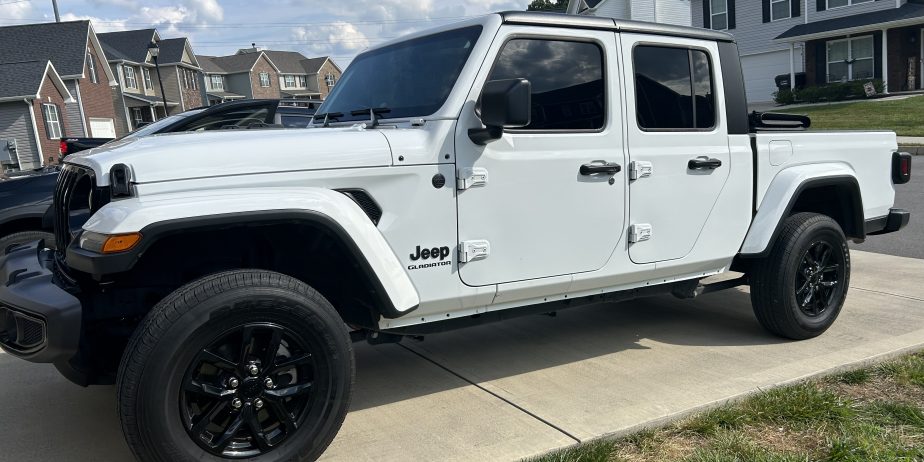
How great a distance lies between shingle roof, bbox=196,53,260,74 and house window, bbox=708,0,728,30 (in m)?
51.5

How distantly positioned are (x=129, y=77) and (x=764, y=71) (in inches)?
1625

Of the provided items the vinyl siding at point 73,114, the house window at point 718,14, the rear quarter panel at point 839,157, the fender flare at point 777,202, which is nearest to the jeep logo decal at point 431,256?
the fender flare at point 777,202

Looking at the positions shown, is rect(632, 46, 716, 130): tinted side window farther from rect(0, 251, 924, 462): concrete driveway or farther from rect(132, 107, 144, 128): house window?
rect(132, 107, 144, 128): house window

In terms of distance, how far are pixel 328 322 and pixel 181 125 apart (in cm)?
568

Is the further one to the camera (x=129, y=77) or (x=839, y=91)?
(x=129, y=77)

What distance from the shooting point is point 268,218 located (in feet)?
9.68

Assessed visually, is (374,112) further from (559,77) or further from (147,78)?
(147,78)

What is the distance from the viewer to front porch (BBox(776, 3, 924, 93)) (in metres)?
27.5

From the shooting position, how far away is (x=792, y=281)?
15.1 feet

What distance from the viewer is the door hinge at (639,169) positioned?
4.05 meters

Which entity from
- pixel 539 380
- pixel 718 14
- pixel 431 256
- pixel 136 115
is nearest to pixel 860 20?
pixel 718 14

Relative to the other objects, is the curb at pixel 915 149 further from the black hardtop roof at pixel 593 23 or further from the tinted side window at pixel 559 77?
the tinted side window at pixel 559 77

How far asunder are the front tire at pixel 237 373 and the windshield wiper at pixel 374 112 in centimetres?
109

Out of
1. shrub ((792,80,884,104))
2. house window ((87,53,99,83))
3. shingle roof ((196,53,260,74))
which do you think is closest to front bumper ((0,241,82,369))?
shrub ((792,80,884,104))
